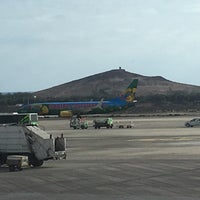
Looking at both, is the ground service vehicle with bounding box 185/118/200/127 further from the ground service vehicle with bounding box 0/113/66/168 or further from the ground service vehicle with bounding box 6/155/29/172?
the ground service vehicle with bounding box 6/155/29/172

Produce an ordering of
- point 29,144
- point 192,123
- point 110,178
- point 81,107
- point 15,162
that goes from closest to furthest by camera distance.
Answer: point 110,178 → point 15,162 → point 29,144 → point 192,123 → point 81,107

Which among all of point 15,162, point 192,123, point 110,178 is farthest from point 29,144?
point 192,123

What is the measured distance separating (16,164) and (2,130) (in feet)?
10.6

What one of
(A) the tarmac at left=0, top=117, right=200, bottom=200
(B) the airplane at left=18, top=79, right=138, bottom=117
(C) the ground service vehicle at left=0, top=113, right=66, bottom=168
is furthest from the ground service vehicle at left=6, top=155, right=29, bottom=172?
(B) the airplane at left=18, top=79, right=138, bottom=117

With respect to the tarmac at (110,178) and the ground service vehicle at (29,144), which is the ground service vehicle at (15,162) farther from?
the ground service vehicle at (29,144)

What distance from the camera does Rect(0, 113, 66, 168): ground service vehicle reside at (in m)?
29.9

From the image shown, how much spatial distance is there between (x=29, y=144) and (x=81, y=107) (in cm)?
9688

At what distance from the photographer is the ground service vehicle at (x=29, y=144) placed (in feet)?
98.1

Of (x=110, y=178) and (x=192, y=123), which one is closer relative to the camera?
(x=110, y=178)

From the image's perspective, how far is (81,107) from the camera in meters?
127

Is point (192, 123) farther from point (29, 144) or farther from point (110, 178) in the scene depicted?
point (110, 178)

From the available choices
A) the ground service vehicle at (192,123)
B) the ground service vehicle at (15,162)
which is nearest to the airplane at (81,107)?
the ground service vehicle at (192,123)

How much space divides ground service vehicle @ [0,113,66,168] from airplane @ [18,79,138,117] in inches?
3769

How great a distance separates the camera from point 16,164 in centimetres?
2848
